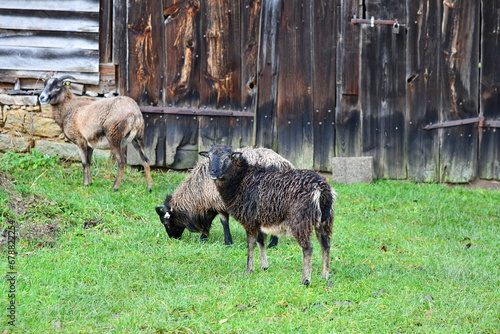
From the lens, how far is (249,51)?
9.60 meters

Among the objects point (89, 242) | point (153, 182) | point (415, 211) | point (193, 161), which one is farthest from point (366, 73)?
point (89, 242)

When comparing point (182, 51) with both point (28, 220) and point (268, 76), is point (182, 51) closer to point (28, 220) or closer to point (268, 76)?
point (268, 76)

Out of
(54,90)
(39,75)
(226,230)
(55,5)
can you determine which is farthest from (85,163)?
(226,230)

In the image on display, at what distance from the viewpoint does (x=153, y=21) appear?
9688mm

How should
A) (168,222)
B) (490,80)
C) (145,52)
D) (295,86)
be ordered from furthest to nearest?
(145,52), (295,86), (490,80), (168,222)

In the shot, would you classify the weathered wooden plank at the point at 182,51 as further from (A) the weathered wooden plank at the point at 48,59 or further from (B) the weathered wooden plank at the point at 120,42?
(A) the weathered wooden plank at the point at 48,59

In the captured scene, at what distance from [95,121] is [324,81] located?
3.76 meters

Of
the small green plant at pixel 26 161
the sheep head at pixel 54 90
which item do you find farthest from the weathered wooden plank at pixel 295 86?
the small green plant at pixel 26 161

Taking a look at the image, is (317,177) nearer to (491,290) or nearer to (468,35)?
(491,290)

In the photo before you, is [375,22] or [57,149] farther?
[57,149]

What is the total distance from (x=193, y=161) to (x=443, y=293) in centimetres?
567

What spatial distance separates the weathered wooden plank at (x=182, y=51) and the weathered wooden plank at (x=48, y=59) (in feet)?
4.26

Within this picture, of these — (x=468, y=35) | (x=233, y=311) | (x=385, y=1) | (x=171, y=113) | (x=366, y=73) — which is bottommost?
(x=233, y=311)

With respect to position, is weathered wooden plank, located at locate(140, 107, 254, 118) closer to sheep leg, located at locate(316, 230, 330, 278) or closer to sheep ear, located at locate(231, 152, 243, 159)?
sheep ear, located at locate(231, 152, 243, 159)
